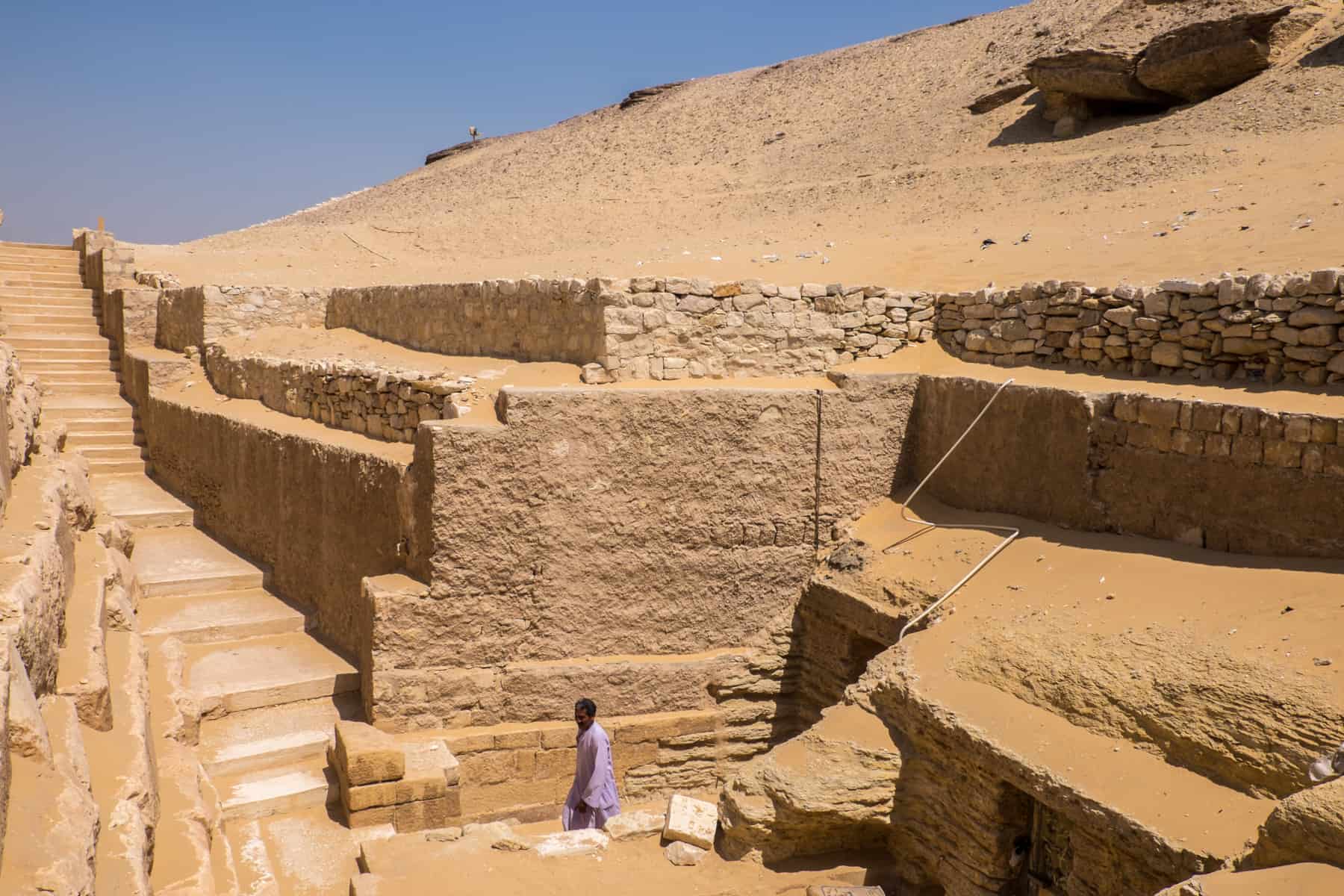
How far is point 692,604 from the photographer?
709 centimetres

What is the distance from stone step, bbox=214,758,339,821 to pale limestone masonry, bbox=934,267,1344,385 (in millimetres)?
5556

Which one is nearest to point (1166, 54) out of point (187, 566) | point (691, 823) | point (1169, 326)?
point (1169, 326)

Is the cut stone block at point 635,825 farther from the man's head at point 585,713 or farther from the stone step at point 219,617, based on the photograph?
the stone step at point 219,617

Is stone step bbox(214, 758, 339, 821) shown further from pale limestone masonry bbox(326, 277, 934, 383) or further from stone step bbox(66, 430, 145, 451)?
stone step bbox(66, 430, 145, 451)

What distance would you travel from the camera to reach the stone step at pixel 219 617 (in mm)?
7648

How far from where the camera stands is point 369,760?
5.99m

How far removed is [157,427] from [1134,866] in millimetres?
10174

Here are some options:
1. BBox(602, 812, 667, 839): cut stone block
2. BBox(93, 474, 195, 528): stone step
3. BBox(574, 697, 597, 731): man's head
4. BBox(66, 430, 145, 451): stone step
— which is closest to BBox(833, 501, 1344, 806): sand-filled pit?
BBox(602, 812, 667, 839): cut stone block

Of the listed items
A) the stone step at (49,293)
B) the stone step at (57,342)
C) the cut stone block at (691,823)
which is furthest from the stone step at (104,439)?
the cut stone block at (691,823)

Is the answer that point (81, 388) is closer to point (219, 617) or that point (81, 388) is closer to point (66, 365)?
point (66, 365)

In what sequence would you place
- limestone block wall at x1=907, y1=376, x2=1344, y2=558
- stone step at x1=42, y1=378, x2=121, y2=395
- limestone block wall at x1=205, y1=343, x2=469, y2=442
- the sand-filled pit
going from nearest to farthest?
the sand-filled pit → limestone block wall at x1=907, y1=376, x2=1344, y2=558 → limestone block wall at x1=205, y1=343, x2=469, y2=442 → stone step at x1=42, y1=378, x2=121, y2=395

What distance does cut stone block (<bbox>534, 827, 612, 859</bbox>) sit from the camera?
214 inches

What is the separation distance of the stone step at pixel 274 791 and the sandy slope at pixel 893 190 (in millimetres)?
6274

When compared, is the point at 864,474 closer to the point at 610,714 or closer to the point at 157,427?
the point at 610,714
